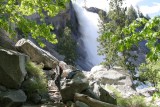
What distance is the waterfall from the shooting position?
67.0 meters

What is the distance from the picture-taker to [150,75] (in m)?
37.8

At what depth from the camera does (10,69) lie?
11.3m

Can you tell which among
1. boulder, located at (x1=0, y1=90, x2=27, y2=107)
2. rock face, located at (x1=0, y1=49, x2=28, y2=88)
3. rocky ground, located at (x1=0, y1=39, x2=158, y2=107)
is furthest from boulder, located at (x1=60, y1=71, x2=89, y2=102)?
rock face, located at (x1=0, y1=49, x2=28, y2=88)

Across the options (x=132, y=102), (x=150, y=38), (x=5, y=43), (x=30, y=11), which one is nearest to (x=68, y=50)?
(x=5, y=43)

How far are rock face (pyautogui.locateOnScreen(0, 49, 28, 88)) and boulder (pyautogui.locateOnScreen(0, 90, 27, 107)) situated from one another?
1.90ft

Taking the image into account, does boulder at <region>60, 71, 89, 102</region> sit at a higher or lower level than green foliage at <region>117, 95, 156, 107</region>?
higher

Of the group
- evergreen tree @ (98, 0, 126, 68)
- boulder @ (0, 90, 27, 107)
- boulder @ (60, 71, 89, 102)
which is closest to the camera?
boulder @ (0, 90, 27, 107)

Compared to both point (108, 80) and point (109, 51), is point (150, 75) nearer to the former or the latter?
point (109, 51)

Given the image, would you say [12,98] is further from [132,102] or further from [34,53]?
[34,53]

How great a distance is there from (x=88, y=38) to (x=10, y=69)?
2492 inches

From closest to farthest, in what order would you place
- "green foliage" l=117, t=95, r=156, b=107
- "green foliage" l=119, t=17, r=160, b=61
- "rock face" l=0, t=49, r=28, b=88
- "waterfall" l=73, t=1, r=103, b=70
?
"green foliage" l=119, t=17, r=160, b=61
"rock face" l=0, t=49, r=28, b=88
"green foliage" l=117, t=95, r=156, b=107
"waterfall" l=73, t=1, r=103, b=70

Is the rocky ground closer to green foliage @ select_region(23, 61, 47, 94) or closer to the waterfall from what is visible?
green foliage @ select_region(23, 61, 47, 94)

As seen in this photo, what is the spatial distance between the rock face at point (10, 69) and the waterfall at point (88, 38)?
48.6 metres

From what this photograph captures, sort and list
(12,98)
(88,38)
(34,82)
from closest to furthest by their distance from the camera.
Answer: (12,98) → (34,82) → (88,38)
